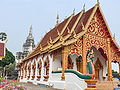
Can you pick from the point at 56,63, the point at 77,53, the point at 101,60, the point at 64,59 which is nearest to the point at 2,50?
the point at 56,63

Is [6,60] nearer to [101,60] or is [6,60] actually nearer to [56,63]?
[56,63]

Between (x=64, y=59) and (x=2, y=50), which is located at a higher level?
(x=2, y=50)

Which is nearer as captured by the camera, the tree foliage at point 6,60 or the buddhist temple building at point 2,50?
the buddhist temple building at point 2,50

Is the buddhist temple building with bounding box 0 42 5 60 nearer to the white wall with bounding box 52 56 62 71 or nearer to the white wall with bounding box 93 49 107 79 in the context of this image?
the white wall with bounding box 52 56 62 71

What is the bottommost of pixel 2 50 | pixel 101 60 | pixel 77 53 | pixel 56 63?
pixel 56 63

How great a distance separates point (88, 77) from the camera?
7559 mm

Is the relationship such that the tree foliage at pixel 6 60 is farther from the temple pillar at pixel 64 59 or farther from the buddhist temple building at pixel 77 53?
the temple pillar at pixel 64 59

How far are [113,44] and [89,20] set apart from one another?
10.9 feet

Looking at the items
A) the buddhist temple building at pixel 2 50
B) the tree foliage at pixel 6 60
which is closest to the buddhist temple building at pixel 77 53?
the buddhist temple building at pixel 2 50

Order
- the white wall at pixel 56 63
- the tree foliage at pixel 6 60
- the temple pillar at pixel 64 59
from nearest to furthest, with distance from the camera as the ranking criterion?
the temple pillar at pixel 64 59
the white wall at pixel 56 63
the tree foliage at pixel 6 60

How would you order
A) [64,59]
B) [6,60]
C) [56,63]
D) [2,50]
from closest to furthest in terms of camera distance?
[64,59]
[56,63]
[2,50]
[6,60]

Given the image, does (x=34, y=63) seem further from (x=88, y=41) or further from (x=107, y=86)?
(x=107, y=86)

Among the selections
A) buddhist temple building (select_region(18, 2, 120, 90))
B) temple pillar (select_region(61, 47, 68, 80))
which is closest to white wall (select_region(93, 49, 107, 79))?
buddhist temple building (select_region(18, 2, 120, 90))

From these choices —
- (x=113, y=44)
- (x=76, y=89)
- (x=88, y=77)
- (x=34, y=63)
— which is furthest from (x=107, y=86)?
(x=34, y=63)
